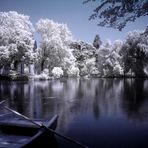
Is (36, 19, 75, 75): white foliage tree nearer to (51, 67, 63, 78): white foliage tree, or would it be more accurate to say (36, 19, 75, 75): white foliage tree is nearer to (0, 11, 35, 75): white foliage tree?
(51, 67, 63, 78): white foliage tree

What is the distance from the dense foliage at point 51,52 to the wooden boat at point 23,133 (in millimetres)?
32535

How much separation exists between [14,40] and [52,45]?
27.9 feet

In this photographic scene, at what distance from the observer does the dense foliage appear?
135 feet

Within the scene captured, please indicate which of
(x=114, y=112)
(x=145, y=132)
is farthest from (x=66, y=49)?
(x=145, y=132)

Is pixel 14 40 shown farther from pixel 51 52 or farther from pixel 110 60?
pixel 110 60

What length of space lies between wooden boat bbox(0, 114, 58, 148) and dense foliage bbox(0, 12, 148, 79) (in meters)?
32.5

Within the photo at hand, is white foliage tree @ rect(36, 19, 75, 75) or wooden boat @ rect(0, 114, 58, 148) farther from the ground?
white foliage tree @ rect(36, 19, 75, 75)

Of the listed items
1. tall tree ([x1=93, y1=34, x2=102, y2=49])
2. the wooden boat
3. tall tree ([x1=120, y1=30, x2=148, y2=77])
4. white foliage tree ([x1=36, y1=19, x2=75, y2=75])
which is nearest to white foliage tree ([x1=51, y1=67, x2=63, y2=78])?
white foliage tree ([x1=36, y1=19, x2=75, y2=75])

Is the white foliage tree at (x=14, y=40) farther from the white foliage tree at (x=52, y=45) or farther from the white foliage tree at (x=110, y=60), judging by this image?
the white foliage tree at (x=110, y=60)

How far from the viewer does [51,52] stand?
4762 cm

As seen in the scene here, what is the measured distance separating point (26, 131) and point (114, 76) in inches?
2475

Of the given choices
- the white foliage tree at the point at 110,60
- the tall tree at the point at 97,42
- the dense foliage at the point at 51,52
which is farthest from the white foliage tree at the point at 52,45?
the tall tree at the point at 97,42

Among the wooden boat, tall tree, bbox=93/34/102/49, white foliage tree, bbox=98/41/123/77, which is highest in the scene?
tall tree, bbox=93/34/102/49

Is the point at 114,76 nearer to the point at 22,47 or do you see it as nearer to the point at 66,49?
the point at 66,49
